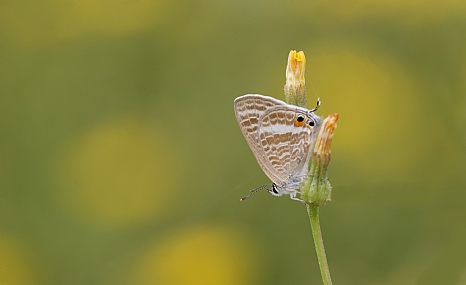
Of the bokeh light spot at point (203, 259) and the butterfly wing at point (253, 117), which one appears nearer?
the butterfly wing at point (253, 117)

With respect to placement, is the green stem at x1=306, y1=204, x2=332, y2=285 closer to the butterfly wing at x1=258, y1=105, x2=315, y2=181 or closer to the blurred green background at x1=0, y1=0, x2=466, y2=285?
the butterfly wing at x1=258, y1=105, x2=315, y2=181

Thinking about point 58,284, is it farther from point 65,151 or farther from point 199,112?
point 199,112

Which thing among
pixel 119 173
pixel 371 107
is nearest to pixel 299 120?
pixel 371 107

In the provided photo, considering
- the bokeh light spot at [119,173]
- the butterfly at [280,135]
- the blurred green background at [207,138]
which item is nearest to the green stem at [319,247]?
the butterfly at [280,135]

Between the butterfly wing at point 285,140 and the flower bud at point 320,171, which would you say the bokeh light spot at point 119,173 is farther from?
the flower bud at point 320,171

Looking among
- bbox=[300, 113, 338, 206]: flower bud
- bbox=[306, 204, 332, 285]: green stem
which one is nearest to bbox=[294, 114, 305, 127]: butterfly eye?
bbox=[300, 113, 338, 206]: flower bud

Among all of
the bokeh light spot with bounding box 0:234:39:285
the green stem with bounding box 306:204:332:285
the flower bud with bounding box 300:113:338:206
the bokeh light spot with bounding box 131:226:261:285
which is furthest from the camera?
the bokeh light spot with bounding box 0:234:39:285

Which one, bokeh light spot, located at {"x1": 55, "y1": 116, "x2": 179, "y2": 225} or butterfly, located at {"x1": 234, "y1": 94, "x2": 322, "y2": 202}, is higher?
butterfly, located at {"x1": 234, "y1": 94, "x2": 322, "y2": 202}

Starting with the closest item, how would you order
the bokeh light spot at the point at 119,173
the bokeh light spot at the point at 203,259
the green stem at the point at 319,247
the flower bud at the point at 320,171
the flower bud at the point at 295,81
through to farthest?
the green stem at the point at 319,247, the flower bud at the point at 320,171, the flower bud at the point at 295,81, the bokeh light spot at the point at 203,259, the bokeh light spot at the point at 119,173
